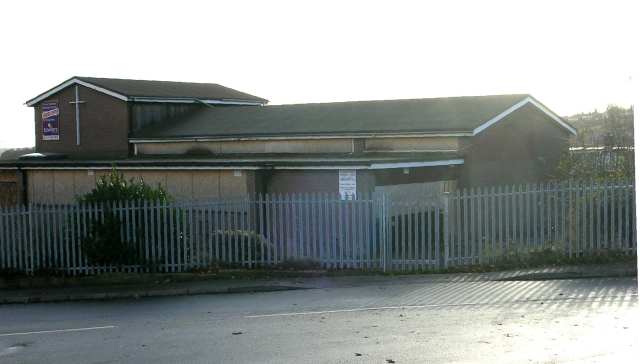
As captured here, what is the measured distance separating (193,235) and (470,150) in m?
10.8

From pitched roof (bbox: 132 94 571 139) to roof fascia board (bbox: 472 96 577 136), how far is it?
45 millimetres

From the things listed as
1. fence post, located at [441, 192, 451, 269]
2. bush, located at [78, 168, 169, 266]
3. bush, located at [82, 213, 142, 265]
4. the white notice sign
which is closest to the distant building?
the white notice sign

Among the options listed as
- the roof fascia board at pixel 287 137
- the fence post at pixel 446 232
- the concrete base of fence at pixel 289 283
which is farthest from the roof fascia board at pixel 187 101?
the fence post at pixel 446 232

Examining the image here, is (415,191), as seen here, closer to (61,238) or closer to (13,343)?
(61,238)

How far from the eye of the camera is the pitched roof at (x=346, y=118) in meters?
27.6

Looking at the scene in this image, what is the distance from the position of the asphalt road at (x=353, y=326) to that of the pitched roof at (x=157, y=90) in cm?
2183

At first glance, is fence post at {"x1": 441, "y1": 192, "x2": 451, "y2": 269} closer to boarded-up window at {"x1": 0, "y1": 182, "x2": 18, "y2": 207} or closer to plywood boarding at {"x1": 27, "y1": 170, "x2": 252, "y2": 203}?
plywood boarding at {"x1": 27, "y1": 170, "x2": 252, "y2": 203}

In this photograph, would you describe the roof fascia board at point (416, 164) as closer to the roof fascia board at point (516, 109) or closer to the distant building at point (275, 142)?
the distant building at point (275, 142)

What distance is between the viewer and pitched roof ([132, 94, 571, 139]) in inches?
1087

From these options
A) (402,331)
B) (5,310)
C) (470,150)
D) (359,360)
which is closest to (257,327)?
(402,331)

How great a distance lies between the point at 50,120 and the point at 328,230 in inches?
957

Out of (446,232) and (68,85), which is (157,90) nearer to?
(68,85)

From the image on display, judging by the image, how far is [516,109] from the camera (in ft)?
94.6

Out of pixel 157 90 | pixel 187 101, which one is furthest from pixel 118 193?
pixel 157 90
